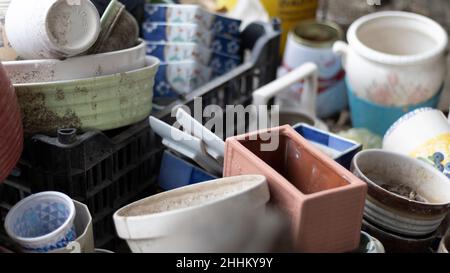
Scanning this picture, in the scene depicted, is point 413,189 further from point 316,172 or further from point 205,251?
point 205,251

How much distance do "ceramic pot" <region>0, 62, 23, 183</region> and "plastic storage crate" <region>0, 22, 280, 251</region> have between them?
60mm

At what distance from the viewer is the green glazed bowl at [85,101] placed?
2.75 ft

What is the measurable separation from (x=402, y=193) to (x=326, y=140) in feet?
0.55

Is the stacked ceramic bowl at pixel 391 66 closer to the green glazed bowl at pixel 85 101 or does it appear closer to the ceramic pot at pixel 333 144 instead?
the ceramic pot at pixel 333 144

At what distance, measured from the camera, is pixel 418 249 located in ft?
2.81

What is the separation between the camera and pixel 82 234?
762 mm

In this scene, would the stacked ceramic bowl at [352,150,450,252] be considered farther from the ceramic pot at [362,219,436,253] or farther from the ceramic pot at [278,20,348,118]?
the ceramic pot at [278,20,348,118]

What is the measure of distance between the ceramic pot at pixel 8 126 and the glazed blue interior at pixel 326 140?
1.55 feet

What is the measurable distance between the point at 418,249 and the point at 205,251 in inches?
13.6

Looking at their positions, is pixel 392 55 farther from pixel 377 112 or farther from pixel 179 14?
pixel 179 14

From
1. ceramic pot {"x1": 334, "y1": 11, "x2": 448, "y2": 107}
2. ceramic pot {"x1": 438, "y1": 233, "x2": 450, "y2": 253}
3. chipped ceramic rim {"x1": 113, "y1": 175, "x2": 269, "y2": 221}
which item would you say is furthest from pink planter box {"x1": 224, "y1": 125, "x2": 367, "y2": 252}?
ceramic pot {"x1": 334, "y1": 11, "x2": 448, "y2": 107}

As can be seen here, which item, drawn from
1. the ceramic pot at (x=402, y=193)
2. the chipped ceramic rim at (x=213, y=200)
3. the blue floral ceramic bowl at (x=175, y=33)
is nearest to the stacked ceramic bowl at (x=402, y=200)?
the ceramic pot at (x=402, y=193)

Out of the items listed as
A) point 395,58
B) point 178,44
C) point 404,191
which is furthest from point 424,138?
point 178,44
